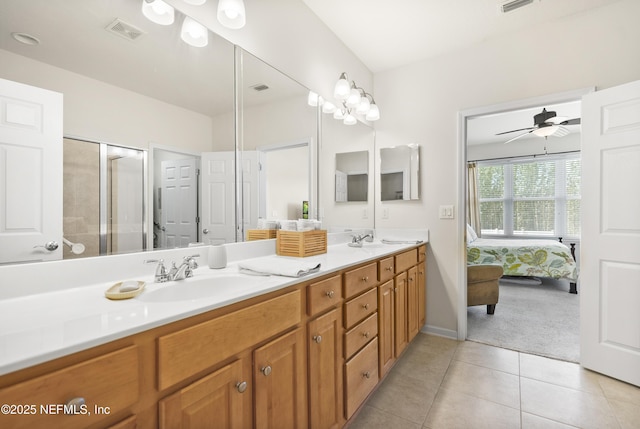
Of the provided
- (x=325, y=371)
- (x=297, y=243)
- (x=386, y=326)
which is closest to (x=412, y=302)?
(x=386, y=326)

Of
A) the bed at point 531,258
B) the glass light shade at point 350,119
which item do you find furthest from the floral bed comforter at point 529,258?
the glass light shade at point 350,119

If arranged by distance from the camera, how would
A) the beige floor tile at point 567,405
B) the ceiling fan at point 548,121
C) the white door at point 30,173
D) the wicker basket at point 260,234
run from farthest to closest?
the ceiling fan at point 548,121 < the wicker basket at point 260,234 < the beige floor tile at point 567,405 < the white door at point 30,173

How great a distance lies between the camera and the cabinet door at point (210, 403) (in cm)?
69

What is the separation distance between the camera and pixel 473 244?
176 inches

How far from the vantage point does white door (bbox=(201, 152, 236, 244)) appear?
4.79ft

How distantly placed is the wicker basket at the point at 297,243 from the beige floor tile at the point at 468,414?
1.10 m

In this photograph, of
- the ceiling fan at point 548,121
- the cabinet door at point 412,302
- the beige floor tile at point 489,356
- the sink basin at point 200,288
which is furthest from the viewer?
the ceiling fan at point 548,121

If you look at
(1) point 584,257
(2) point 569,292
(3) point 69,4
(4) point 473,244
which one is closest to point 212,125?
(3) point 69,4

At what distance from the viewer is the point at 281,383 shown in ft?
3.32

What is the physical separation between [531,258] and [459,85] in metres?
2.89

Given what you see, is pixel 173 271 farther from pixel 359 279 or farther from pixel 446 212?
pixel 446 212

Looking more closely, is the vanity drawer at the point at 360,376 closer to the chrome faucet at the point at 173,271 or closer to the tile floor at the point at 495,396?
the tile floor at the point at 495,396

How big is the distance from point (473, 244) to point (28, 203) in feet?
15.9

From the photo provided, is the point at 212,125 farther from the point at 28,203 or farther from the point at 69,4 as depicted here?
the point at 28,203
